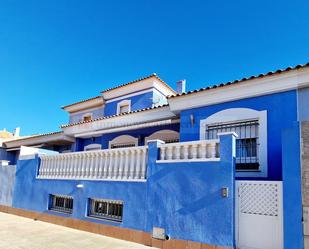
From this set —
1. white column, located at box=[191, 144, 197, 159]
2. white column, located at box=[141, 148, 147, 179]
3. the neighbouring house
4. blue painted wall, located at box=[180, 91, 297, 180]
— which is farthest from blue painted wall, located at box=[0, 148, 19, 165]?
blue painted wall, located at box=[180, 91, 297, 180]

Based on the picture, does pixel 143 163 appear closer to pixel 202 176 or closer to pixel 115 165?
pixel 115 165

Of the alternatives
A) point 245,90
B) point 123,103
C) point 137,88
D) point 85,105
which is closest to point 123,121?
point 137,88

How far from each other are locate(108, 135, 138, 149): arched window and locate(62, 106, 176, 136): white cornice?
4.02 ft

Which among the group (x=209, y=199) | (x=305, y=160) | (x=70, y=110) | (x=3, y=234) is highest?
(x=70, y=110)

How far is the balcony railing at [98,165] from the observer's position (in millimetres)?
9047

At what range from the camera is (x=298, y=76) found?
316 inches

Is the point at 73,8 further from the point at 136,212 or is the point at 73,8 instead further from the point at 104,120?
the point at 136,212

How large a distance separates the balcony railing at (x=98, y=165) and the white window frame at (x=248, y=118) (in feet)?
9.55

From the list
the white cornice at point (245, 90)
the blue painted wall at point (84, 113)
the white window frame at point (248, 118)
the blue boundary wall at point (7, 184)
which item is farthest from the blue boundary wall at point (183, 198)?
→ the blue painted wall at point (84, 113)

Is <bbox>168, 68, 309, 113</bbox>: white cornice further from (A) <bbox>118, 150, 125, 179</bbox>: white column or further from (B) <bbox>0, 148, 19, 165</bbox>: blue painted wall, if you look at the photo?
(B) <bbox>0, 148, 19, 165</bbox>: blue painted wall

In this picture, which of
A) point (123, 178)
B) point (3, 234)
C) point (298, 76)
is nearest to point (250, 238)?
point (123, 178)

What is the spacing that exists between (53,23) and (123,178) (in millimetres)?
13189

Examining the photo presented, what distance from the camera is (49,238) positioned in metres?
8.94

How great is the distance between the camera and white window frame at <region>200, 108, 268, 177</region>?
8.31m
